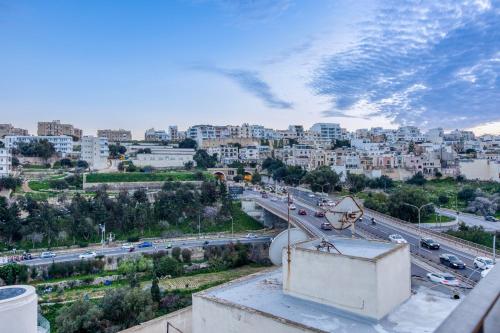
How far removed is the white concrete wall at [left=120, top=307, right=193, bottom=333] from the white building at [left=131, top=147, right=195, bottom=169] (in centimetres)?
6099

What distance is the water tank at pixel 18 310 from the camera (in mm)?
5746

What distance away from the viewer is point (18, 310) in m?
5.88

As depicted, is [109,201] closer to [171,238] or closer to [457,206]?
[171,238]

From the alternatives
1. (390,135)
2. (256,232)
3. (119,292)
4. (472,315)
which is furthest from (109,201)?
(390,135)

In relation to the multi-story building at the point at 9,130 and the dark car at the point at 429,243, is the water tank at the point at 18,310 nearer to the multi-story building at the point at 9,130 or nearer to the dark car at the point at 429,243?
the dark car at the point at 429,243

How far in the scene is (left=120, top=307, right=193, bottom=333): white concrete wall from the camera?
269 inches

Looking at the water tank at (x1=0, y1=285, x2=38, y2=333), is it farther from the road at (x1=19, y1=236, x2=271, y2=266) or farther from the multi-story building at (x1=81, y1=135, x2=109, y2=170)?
the multi-story building at (x1=81, y1=135, x2=109, y2=170)

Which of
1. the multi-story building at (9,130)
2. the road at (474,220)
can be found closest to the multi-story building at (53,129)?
the multi-story building at (9,130)

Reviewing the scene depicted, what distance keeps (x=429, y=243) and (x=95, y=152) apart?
54.3m

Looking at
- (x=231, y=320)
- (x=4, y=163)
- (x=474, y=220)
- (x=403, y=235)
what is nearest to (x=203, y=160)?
(x=4, y=163)

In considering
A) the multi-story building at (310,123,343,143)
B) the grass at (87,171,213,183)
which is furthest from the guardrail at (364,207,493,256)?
the multi-story building at (310,123,343,143)

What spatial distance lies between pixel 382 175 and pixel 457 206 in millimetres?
18312

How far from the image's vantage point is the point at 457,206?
135ft

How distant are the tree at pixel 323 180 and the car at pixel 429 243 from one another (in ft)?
91.3
